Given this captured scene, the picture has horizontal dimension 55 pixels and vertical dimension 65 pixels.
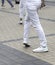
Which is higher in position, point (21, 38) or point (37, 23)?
point (37, 23)

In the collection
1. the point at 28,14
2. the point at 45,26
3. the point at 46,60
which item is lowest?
the point at 45,26

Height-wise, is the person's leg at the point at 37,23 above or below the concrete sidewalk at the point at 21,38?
above

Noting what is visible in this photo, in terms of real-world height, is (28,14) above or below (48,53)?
above

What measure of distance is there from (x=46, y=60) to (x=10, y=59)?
0.75 meters

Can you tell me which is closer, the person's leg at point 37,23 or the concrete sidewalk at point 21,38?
the concrete sidewalk at point 21,38

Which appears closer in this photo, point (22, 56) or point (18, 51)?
point (22, 56)

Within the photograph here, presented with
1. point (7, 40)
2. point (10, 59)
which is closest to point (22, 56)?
point (10, 59)

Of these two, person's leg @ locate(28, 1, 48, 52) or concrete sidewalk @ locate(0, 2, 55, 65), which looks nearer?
concrete sidewalk @ locate(0, 2, 55, 65)

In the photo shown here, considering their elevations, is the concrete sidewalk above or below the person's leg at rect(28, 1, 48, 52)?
below

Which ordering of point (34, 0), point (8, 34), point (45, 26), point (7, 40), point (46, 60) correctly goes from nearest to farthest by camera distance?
point (46, 60) → point (34, 0) → point (7, 40) → point (8, 34) → point (45, 26)

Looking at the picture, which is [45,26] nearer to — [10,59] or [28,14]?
[28,14]

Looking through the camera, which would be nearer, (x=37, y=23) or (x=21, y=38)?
(x=37, y=23)

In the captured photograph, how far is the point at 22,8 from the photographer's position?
31.5 ft

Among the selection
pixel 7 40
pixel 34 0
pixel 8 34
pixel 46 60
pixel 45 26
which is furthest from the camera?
pixel 45 26
